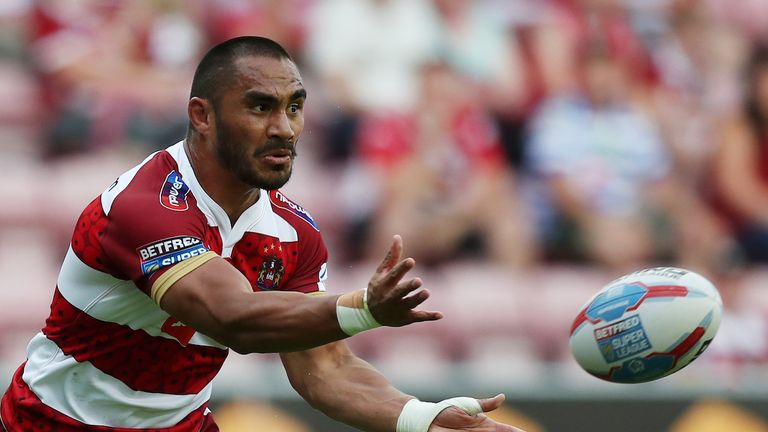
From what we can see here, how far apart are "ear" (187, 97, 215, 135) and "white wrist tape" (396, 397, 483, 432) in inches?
56.1

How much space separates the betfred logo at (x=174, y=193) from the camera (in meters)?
4.59

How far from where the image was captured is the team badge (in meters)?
5.06

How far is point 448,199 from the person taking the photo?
1055cm

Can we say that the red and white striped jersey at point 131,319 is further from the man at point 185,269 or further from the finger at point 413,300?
the finger at point 413,300

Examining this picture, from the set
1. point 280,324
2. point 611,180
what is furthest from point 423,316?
point 611,180

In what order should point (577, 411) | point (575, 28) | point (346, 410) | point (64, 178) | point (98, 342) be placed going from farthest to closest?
1. point (575, 28)
2. point (64, 178)
3. point (577, 411)
4. point (346, 410)
5. point (98, 342)

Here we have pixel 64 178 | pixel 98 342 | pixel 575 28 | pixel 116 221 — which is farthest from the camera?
pixel 575 28

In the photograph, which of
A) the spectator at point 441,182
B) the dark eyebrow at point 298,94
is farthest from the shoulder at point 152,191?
the spectator at point 441,182

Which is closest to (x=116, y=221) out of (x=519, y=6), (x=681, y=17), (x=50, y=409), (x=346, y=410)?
(x=50, y=409)

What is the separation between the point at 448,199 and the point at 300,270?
534 cm

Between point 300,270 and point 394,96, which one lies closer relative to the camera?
point 300,270

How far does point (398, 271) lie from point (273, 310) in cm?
50

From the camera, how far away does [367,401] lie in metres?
5.23

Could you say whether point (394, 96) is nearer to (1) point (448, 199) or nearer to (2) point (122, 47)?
(1) point (448, 199)
